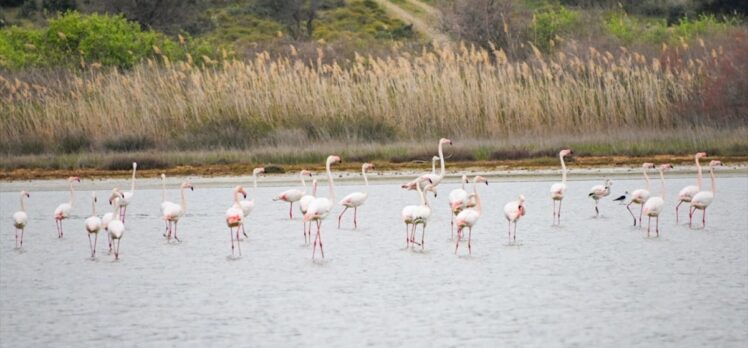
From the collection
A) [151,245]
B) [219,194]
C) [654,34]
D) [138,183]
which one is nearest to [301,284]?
[151,245]

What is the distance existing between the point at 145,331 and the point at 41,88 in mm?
16318

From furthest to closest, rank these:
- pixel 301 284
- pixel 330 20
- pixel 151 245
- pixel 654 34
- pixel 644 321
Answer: pixel 330 20 → pixel 654 34 → pixel 151 245 → pixel 301 284 → pixel 644 321

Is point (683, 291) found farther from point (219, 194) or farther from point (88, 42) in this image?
point (88, 42)

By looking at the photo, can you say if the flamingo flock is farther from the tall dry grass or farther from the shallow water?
the tall dry grass

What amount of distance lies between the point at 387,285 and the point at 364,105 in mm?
12628

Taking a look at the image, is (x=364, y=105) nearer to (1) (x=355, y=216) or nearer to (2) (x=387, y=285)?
(1) (x=355, y=216)

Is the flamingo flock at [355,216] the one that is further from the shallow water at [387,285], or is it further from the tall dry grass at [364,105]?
the tall dry grass at [364,105]

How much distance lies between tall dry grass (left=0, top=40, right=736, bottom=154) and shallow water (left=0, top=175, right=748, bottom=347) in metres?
6.17

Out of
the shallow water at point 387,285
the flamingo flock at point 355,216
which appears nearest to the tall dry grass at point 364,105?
the shallow water at point 387,285

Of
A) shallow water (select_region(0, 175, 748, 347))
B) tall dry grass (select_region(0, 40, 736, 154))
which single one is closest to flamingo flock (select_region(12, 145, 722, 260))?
shallow water (select_region(0, 175, 748, 347))

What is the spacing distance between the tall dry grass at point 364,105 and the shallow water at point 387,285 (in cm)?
617

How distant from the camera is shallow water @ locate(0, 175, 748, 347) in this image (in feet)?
33.8

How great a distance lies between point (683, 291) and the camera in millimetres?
11750

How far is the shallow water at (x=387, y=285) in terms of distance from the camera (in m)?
10.3
